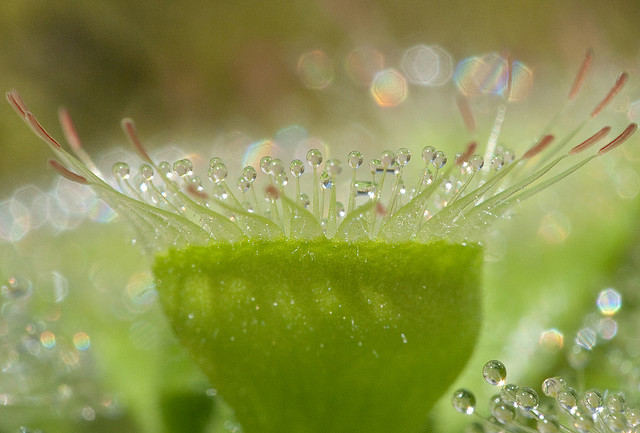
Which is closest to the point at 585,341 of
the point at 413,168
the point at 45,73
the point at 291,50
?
the point at 413,168

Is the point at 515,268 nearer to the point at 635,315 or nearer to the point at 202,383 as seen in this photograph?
the point at 635,315

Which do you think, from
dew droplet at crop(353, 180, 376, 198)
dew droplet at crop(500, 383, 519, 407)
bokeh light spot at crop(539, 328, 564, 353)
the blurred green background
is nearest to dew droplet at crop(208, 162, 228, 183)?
dew droplet at crop(353, 180, 376, 198)

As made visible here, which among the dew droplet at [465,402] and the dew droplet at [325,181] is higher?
the dew droplet at [325,181]

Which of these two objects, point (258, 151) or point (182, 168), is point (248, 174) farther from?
point (258, 151)

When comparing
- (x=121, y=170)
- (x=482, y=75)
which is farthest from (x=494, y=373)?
(x=482, y=75)

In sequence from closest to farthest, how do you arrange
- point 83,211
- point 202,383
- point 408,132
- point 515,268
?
point 202,383 < point 515,268 < point 83,211 < point 408,132

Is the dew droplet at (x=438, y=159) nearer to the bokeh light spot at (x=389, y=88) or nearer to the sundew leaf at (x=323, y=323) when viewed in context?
the sundew leaf at (x=323, y=323)

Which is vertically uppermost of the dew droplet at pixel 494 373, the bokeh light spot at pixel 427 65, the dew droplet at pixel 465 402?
the bokeh light spot at pixel 427 65

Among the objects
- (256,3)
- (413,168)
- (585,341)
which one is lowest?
(585,341)

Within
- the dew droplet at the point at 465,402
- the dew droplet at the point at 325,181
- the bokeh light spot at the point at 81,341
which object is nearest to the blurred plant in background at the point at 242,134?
the bokeh light spot at the point at 81,341
